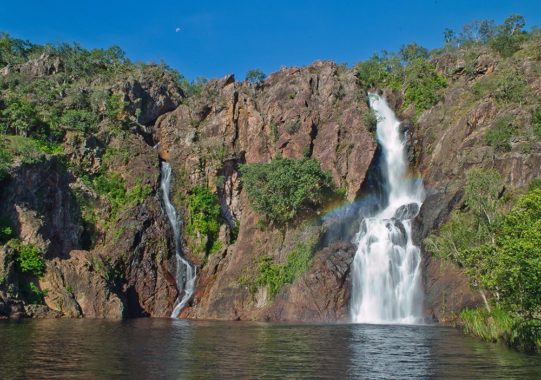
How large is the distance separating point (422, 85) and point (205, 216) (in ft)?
139

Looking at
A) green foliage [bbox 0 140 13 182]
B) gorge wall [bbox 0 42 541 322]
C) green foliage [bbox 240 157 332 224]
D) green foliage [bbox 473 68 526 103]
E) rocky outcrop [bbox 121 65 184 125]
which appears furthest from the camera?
rocky outcrop [bbox 121 65 184 125]

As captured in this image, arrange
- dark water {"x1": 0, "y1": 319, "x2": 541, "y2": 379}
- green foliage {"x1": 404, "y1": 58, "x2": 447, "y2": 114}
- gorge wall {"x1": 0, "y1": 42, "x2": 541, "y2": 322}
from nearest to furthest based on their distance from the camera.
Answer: dark water {"x1": 0, "y1": 319, "x2": 541, "y2": 379} → gorge wall {"x1": 0, "y1": 42, "x2": 541, "y2": 322} → green foliage {"x1": 404, "y1": 58, "x2": 447, "y2": 114}

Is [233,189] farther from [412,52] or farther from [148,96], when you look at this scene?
[412,52]

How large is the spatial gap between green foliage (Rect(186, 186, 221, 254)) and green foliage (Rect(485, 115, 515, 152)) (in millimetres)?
36261

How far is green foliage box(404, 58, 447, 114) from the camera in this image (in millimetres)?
86625

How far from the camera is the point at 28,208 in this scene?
62.2 meters

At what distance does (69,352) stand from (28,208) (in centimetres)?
3877

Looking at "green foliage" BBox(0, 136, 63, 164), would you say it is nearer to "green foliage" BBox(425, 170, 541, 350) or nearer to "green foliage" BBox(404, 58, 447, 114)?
"green foliage" BBox(425, 170, 541, 350)

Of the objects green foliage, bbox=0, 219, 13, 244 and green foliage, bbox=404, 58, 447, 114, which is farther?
green foliage, bbox=404, 58, 447, 114

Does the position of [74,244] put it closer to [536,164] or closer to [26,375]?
[26,375]

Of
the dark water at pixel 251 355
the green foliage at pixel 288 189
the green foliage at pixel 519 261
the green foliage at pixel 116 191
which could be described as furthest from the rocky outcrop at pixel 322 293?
the green foliage at pixel 519 261

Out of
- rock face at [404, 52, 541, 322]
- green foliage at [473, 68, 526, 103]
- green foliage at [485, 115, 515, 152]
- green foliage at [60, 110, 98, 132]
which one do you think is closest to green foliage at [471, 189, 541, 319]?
rock face at [404, 52, 541, 322]

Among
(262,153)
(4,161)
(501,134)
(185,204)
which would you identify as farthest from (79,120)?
(501,134)

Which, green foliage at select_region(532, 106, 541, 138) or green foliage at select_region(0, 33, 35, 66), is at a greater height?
green foliage at select_region(0, 33, 35, 66)
